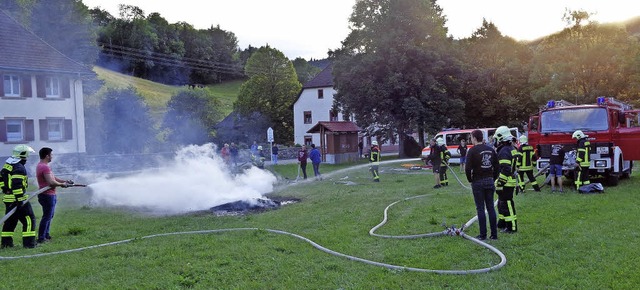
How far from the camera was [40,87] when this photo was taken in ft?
102

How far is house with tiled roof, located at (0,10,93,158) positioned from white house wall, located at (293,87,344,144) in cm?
2605

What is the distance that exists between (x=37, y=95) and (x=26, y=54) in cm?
280

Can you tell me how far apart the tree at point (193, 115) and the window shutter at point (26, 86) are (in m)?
11.7

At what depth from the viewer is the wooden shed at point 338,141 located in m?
A: 32.7

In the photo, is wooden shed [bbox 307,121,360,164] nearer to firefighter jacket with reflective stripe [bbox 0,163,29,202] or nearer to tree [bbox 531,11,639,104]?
tree [bbox 531,11,639,104]

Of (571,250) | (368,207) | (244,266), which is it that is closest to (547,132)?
(368,207)

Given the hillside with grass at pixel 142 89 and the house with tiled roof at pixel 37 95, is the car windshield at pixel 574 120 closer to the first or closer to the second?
the hillside with grass at pixel 142 89

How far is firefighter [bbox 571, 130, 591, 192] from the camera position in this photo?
1271 cm

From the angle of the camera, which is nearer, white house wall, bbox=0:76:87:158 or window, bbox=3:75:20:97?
window, bbox=3:75:20:97

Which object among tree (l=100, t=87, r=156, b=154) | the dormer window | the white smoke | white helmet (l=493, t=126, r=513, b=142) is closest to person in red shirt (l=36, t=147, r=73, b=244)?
the white smoke

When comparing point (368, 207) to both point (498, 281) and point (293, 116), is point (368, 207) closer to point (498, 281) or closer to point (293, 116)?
point (498, 281)

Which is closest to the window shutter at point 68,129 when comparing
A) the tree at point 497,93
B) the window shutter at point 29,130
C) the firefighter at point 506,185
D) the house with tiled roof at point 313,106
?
→ the window shutter at point 29,130

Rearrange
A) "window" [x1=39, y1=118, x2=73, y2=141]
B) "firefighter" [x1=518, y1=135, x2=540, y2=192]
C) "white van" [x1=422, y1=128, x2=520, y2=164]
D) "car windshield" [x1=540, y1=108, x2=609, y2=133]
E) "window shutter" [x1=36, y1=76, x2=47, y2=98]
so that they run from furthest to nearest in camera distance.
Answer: "window" [x1=39, y1=118, x2=73, y2=141], "window shutter" [x1=36, y1=76, x2=47, y2=98], "white van" [x1=422, y1=128, x2=520, y2=164], "car windshield" [x1=540, y1=108, x2=609, y2=133], "firefighter" [x1=518, y1=135, x2=540, y2=192]

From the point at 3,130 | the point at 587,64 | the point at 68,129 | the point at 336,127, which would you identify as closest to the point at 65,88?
the point at 68,129
